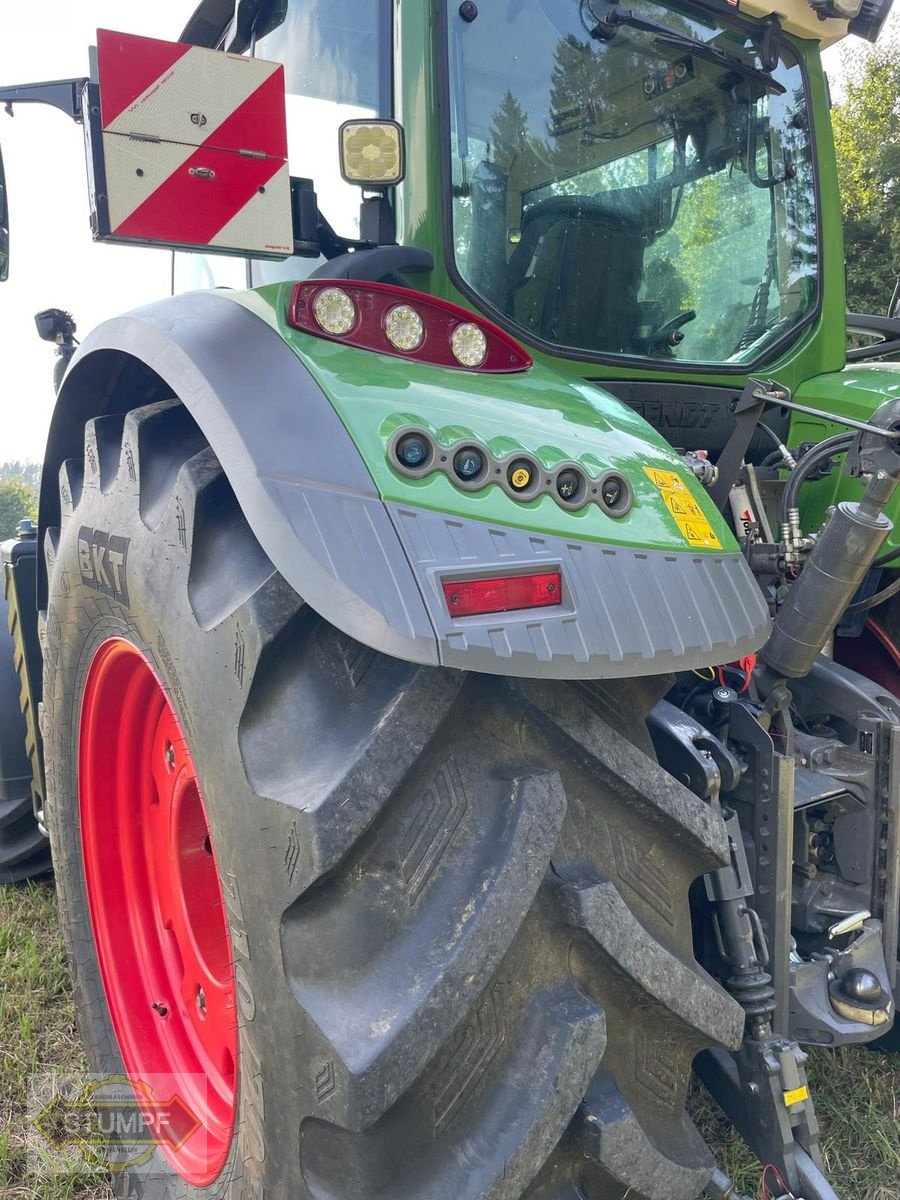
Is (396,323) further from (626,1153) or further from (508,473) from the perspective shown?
(626,1153)

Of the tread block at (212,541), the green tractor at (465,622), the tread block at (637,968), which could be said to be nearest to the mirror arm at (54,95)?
the green tractor at (465,622)

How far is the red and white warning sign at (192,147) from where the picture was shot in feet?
4.11

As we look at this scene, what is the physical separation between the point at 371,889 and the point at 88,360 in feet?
3.49

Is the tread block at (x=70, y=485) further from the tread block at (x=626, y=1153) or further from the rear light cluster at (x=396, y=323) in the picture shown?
the tread block at (x=626, y=1153)

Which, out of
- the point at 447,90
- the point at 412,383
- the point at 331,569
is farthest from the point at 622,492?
the point at 447,90

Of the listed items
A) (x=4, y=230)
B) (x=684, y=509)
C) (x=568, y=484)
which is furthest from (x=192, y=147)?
(x=684, y=509)

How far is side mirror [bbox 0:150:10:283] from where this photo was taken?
5.13 feet

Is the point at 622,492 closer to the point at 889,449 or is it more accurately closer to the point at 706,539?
the point at 706,539

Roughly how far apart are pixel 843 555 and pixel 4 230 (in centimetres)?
146

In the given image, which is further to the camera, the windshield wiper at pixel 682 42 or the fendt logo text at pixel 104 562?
A: the windshield wiper at pixel 682 42

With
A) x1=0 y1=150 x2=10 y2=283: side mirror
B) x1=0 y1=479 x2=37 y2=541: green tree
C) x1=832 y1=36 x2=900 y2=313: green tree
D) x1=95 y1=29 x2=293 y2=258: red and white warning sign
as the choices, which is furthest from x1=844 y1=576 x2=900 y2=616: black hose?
x1=0 y1=479 x2=37 y2=541: green tree

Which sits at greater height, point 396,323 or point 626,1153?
point 396,323

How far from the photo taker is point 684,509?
1.23 metres

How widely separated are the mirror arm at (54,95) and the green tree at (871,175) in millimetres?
11390
